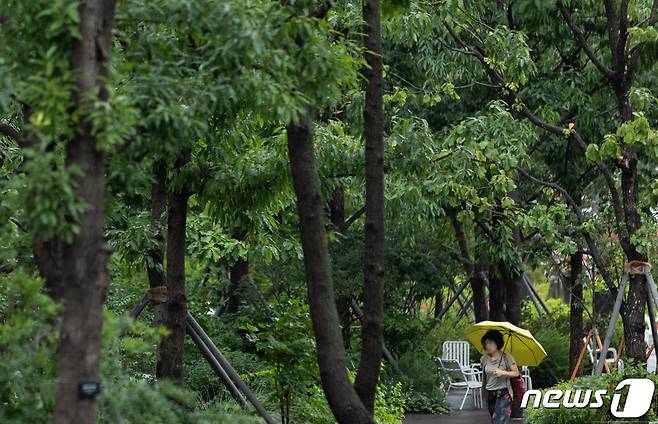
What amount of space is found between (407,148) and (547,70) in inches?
231

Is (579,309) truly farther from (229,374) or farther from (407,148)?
(229,374)

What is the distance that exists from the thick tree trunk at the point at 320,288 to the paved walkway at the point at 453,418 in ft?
32.4

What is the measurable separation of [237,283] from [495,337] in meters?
7.88

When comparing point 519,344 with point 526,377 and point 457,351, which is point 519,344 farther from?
point 457,351

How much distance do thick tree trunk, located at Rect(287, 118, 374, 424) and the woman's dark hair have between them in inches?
191

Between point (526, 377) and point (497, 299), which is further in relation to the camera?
point (497, 299)

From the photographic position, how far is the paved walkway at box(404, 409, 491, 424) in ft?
67.1

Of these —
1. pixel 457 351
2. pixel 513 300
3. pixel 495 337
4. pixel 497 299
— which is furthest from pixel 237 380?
pixel 457 351

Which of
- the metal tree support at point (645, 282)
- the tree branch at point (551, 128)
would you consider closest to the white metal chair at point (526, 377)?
the tree branch at point (551, 128)

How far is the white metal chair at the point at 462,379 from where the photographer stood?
23062 millimetres

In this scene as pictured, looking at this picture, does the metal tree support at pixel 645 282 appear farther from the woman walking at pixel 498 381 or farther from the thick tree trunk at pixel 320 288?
the thick tree trunk at pixel 320 288

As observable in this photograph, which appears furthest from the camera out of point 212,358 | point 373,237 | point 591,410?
point 591,410

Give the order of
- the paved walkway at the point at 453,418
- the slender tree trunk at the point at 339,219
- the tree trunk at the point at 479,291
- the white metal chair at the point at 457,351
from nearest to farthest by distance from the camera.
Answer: the paved walkway at the point at 453,418 < the slender tree trunk at the point at 339,219 < the white metal chair at the point at 457,351 < the tree trunk at the point at 479,291

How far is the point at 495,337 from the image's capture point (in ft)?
49.7
